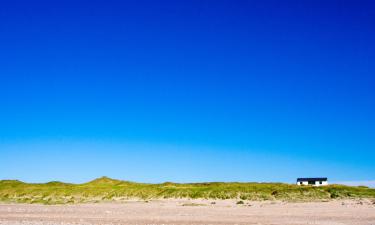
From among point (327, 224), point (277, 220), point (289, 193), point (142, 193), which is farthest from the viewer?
point (142, 193)

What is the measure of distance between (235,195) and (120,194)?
697 inches

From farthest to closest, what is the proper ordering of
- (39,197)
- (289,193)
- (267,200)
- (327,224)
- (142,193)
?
1. (39,197)
2. (142,193)
3. (289,193)
4. (267,200)
5. (327,224)

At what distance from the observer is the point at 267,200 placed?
1932 inches

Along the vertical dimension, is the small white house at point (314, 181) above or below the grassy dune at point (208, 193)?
above

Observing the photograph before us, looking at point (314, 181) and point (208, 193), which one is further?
point (314, 181)

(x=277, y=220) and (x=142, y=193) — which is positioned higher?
(x=142, y=193)

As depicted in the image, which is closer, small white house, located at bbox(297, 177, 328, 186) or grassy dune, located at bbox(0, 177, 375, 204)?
grassy dune, located at bbox(0, 177, 375, 204)

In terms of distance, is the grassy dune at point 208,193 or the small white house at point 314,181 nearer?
the grassy dune at point 208,193

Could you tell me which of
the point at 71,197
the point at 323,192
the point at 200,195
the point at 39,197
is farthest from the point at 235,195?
the point at 39,197

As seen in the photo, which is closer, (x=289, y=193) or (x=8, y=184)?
(x=289, y=193)

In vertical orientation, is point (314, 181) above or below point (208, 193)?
above

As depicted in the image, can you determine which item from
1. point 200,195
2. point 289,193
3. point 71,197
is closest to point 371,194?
point 289,193

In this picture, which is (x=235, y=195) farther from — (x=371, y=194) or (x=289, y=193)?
(x=371, y=194)

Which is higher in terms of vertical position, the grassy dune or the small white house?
the small white house
